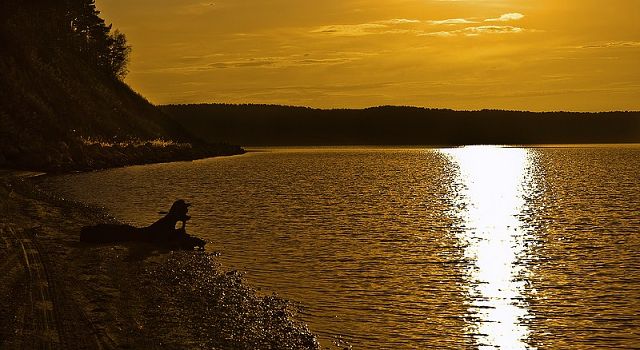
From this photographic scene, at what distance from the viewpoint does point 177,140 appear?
14825cm

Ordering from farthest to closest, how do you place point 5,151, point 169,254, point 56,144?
1. point 56,144
2. point 5,151
3. point 169,254

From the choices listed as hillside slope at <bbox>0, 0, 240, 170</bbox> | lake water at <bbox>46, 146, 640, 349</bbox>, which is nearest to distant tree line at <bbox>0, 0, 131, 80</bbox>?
hillside slope at <bbox>0, 0, 240, 170</bbox>

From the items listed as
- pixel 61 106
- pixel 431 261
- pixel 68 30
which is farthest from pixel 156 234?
pixel 68 30

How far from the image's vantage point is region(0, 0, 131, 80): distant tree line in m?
98.8

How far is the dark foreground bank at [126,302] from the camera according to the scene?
1443cm

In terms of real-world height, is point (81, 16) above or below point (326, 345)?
above

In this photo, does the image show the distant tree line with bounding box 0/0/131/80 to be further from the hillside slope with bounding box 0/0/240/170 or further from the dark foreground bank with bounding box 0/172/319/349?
the dark foreground bank with bounding box 0/172/319/349

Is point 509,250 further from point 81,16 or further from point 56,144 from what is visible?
point 81,16

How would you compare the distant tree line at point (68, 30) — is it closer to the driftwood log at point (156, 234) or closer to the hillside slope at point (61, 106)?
the hillside slope at point (61, 106)

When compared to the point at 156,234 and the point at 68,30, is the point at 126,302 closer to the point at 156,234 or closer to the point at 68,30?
the point at 156,234

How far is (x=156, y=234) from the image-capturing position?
2759cm

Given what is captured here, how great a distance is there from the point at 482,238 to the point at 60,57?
9119 cm

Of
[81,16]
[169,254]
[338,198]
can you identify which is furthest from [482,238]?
[81,16]

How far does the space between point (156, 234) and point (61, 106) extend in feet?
246
